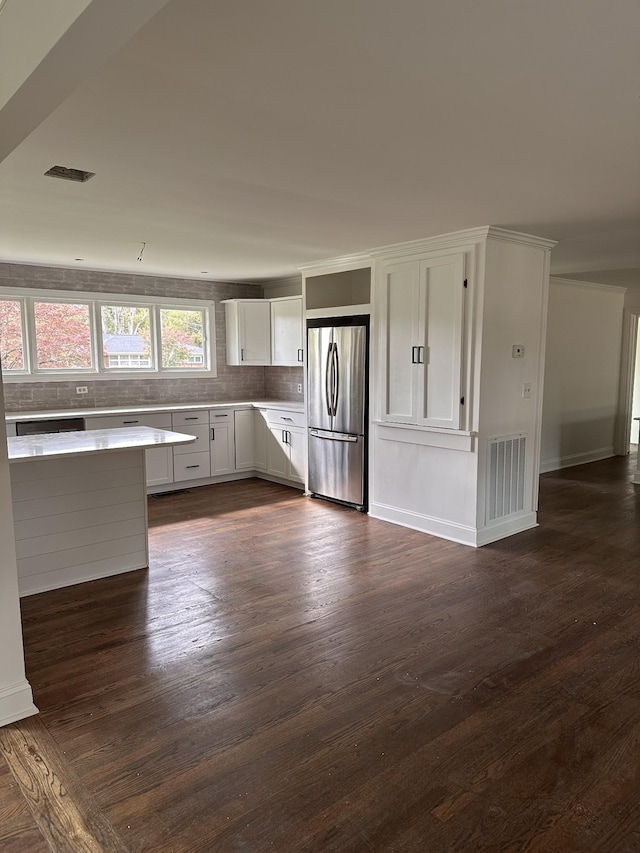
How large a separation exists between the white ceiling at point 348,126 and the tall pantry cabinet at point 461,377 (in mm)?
377

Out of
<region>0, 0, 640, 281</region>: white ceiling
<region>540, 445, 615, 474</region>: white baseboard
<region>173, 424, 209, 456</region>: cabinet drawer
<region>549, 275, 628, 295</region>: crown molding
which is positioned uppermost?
<region>549, 275, 628, 295</region>: crown molding

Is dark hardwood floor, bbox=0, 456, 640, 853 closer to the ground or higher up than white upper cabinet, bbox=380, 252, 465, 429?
closer to the ground

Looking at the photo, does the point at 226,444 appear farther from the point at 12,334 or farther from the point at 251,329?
the point at 12,334

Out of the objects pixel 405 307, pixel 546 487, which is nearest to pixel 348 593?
pixel 405 307

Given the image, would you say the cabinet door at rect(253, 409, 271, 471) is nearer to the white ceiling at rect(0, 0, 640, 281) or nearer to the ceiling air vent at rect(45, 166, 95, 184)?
the white ceiling at rect(0, 0, 640, 281)

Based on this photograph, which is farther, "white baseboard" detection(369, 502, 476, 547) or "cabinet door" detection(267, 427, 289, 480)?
"cabinet door" detection(267, 427, 289, 480)

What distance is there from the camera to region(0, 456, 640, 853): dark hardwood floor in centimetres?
180

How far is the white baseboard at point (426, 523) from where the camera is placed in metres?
4.41

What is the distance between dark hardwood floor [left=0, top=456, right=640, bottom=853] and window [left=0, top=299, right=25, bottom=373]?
2802mm

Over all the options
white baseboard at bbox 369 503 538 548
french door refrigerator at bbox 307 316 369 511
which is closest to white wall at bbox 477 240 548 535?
white baseboard at bbox 369 503 538 548

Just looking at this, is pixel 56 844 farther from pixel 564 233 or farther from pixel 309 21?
pixel 564 233

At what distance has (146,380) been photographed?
6.50 meters

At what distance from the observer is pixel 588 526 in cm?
487

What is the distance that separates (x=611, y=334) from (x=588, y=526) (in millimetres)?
3945
